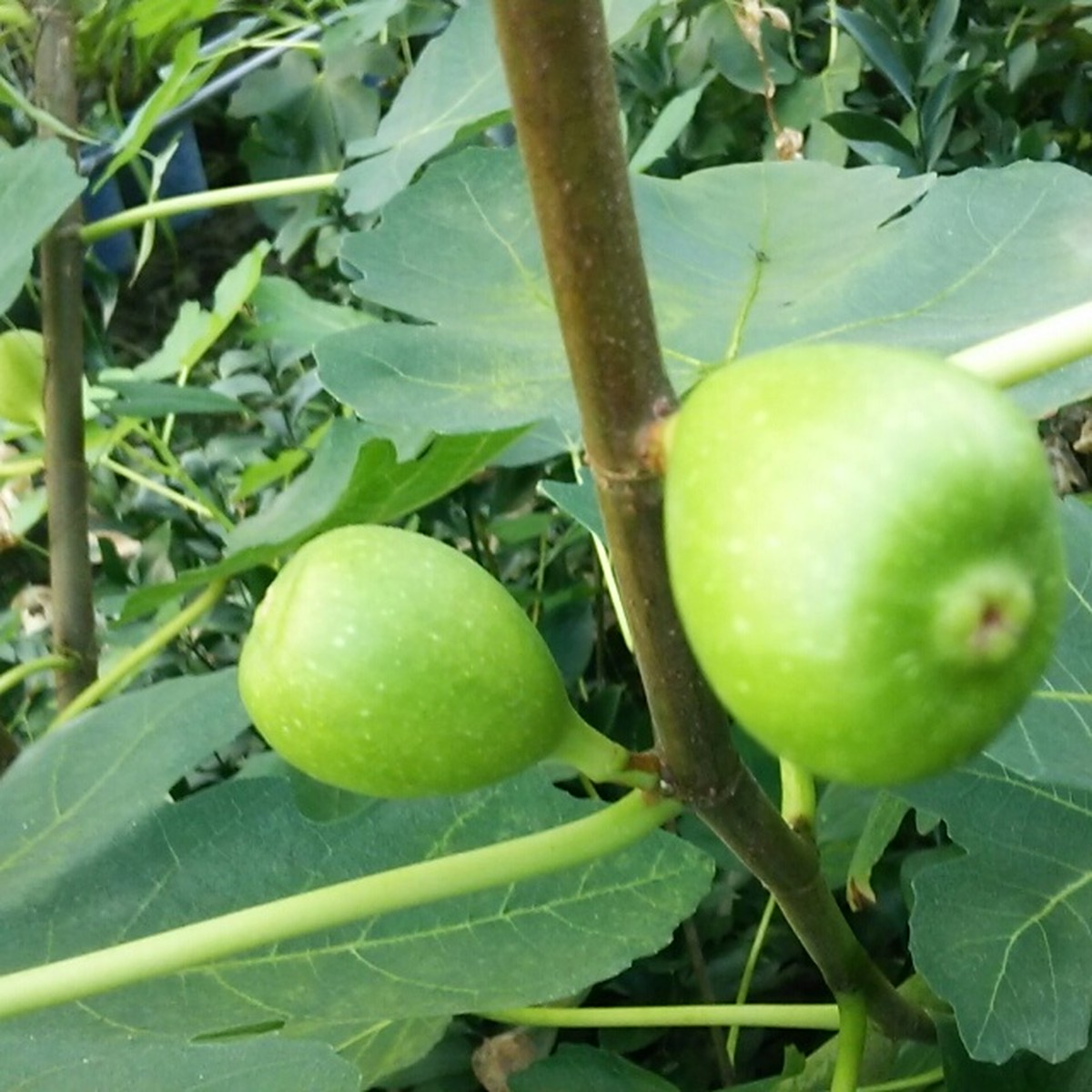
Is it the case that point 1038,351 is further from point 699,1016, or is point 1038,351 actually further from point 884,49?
point 884,49

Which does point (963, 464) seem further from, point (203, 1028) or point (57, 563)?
point (57, 563)

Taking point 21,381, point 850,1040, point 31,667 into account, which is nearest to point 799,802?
point 850,1040

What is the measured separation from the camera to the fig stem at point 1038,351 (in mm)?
266

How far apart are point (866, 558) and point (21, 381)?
76cm

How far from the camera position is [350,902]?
0.35 meters

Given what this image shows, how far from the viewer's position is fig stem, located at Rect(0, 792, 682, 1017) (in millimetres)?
353

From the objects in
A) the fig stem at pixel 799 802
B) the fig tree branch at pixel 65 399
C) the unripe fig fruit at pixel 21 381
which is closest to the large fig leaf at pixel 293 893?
the fig stem at pixel 799 802

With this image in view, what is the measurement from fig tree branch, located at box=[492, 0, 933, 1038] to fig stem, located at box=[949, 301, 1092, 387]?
2.7 inches

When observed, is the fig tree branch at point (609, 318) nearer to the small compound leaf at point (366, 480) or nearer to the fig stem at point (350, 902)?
the fig stem at point (350, 902)

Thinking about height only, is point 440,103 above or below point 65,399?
above

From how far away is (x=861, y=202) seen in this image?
53 centimetres

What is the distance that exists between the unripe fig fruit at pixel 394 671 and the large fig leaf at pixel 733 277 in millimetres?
138

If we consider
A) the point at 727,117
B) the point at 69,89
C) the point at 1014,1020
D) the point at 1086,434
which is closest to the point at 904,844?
the point at 1086,434

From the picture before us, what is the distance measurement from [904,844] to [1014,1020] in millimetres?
404
